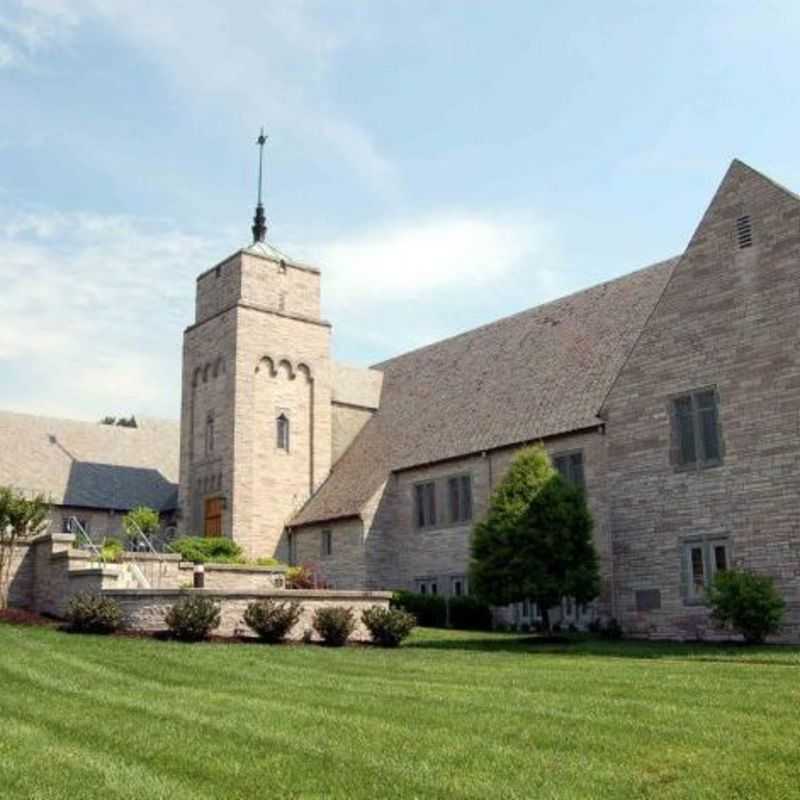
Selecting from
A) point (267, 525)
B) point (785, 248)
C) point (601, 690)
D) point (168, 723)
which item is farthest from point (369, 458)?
point (168, 723)

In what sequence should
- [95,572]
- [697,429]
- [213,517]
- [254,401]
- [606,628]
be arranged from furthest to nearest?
[213,517], [254,401], [606,628], [697,429], [95,572]

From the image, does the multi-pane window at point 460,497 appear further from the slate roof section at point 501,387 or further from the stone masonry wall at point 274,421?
the stone masonry wall at point 274,421

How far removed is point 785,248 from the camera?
2395cm

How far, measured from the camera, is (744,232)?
977 inches

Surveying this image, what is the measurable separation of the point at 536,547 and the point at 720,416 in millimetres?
5450

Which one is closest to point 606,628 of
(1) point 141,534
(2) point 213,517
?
(1) point 141,534

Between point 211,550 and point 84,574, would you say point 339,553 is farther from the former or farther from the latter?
point 84,574

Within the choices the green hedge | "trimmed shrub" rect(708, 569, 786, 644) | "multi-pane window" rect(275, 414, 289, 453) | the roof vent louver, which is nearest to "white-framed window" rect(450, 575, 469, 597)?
the green hedge

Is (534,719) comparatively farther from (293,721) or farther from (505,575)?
(505,575)

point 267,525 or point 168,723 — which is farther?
point 267,525

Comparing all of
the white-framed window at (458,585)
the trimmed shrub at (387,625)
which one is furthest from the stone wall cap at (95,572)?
the white-framed window at (458,585)

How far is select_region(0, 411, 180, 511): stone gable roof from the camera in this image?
4141cm

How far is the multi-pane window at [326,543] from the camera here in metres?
36.8

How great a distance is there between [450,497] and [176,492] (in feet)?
52.7
